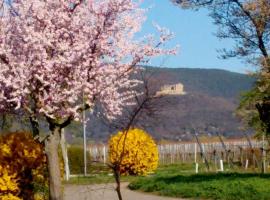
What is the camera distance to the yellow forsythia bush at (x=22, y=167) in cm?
1564

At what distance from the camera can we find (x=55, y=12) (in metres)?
13.3

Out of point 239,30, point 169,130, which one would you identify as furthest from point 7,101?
point 169,130

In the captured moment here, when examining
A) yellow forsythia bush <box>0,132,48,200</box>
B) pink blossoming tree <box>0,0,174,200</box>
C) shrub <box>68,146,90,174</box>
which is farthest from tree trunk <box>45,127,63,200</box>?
shrub <box>68,146,90,174</box>

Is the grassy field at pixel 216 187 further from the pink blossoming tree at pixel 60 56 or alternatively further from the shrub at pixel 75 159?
the shrub at pixel 75 159

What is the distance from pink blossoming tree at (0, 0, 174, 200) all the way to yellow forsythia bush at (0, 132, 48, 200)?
2.15m

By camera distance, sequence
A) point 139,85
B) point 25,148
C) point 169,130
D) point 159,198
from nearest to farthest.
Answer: point 139,85 → point 25,148 → point 159,198 → point 169,130

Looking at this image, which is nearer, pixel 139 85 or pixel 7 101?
pixel 7 101

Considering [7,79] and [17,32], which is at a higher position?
[17,32]

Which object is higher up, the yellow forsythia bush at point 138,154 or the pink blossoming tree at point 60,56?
the pink blossoming tree at point 60,56

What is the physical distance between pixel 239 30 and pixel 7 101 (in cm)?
1394

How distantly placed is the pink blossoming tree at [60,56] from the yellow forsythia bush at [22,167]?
2.15 meters

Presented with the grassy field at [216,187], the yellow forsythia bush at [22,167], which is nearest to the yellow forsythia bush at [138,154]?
the grassy field at [216,187]

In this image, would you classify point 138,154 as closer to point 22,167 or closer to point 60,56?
point 22,167

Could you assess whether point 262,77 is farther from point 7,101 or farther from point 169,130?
point 169,130
